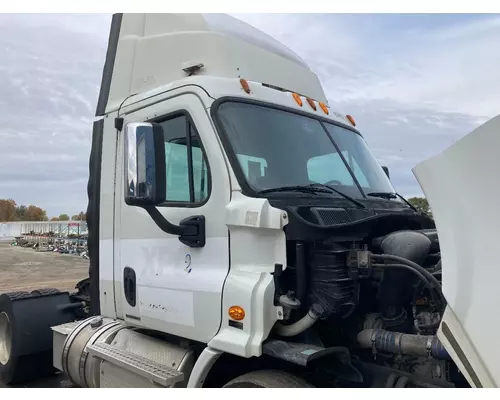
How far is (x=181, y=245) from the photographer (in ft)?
11.2

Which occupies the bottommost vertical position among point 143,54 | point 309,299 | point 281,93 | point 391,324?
point 391,324

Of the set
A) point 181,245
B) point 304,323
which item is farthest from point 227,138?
point 304,323

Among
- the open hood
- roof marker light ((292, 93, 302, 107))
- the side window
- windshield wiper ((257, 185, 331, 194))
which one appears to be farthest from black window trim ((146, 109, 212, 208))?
the open hood

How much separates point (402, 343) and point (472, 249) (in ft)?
2.98

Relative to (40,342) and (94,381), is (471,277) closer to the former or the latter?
(94,381)

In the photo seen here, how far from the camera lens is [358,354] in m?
3.15

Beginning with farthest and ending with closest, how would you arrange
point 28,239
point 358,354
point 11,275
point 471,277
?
point 28,239 → point 11,275 → point 358,354 → point 471,277

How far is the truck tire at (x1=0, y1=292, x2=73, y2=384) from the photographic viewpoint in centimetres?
508

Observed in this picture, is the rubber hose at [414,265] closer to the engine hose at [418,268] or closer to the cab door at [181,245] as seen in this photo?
the engine hose at [418,268]

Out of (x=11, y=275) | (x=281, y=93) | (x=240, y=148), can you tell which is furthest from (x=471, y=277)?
(x=11, y=275)

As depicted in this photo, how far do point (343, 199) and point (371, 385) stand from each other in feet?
3.92

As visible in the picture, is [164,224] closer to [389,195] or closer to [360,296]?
[360,296]

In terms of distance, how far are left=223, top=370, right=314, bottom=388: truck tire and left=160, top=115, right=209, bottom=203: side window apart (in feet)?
3.87

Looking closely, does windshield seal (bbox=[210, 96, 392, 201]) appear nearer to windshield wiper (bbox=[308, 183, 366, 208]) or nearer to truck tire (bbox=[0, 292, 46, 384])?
windshield wiper (bbox=[308, 183, 366, 208])
